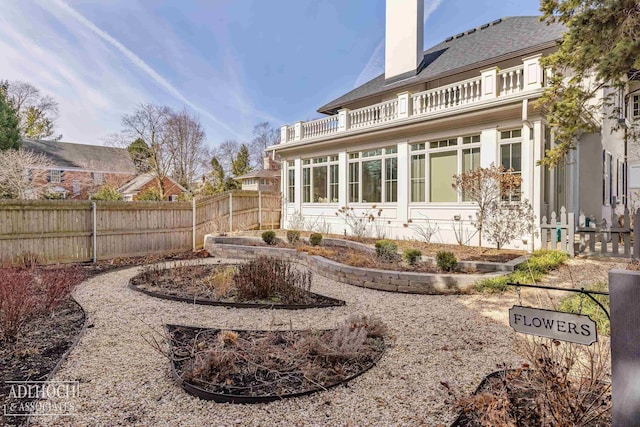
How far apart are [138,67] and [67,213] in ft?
39.8

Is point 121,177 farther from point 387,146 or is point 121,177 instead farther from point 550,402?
point 550,402

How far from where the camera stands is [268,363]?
9.97 feet

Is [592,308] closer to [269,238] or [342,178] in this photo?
[269,238]

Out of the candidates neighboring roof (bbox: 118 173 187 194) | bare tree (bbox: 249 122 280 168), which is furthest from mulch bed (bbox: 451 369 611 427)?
bare tree (bbox: 249 122 280 168)

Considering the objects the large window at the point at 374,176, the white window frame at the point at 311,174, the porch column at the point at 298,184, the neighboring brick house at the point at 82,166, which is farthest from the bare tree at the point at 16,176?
the large window at the point at 374,176

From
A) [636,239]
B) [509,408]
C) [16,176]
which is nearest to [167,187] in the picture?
[16,176]

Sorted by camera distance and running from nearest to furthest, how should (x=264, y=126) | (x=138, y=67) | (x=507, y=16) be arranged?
(x=507, y=16) → (x=138, y=67) → (x=264, y=126)

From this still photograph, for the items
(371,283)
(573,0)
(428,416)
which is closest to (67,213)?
(371,283)

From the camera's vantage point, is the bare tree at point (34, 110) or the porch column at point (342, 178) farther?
the bare tree at point (34, 110)

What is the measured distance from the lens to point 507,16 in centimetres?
1378

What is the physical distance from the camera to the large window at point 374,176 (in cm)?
1173

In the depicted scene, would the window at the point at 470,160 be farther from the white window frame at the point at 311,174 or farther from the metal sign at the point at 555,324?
the metal sign at the point at 555,324

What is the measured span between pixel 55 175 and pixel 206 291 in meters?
29.1

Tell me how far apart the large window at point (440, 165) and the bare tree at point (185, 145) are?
21.6 meters
